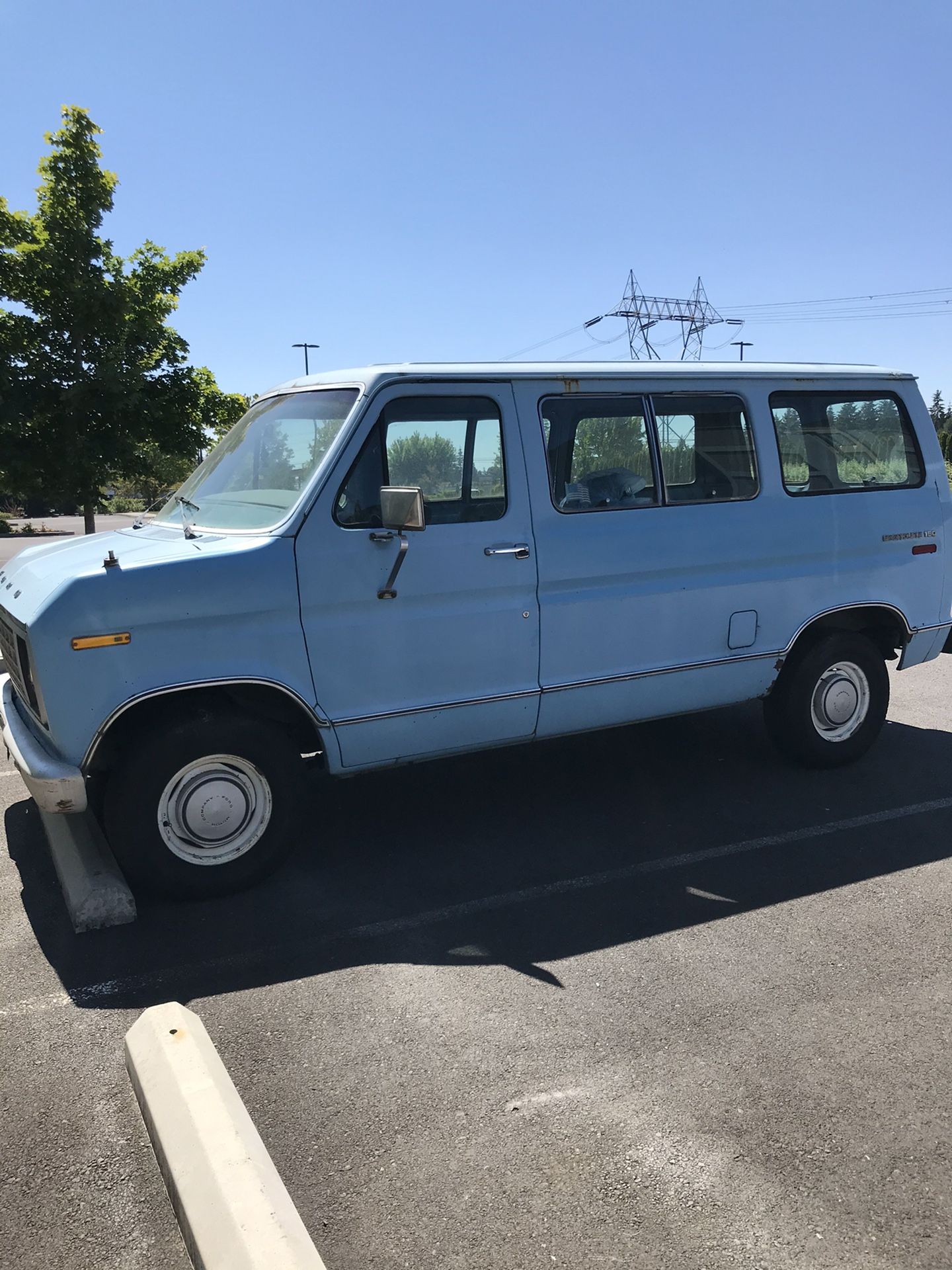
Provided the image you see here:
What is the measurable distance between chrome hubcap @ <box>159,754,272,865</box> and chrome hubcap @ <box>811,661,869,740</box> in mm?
3253

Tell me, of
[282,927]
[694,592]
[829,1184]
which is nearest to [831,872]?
[694,592]

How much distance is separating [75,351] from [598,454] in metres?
7.06

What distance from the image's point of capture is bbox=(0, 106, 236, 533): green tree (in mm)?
9477

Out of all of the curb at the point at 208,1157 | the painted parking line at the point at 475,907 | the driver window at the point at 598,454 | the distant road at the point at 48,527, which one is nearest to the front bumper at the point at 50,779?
the painted parking line at the point at 475,907

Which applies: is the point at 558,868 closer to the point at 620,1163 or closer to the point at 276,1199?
the point at 620,1163

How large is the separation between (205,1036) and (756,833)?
2895 millimetres

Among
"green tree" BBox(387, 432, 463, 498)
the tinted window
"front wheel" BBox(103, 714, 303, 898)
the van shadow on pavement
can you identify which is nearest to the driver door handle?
the tinted window

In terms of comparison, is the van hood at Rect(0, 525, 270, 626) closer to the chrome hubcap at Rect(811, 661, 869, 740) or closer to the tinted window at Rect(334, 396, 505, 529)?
the tinted window at Rect(334, 396, 505, 529)

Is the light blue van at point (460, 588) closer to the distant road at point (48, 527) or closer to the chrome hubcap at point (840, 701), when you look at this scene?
the chrome hubcap at point (840, 701)

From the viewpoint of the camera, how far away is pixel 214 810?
13.5 feet

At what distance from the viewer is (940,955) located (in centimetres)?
371

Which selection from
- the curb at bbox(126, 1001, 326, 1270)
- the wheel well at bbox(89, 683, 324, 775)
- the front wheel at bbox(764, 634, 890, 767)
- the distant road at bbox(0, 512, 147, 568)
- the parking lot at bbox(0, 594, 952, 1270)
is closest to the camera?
the curb at bbox(126, 1001, 326, 1270)

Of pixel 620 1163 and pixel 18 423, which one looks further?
pixel 18 423

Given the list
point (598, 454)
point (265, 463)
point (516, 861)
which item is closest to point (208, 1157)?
point (516, 861)
